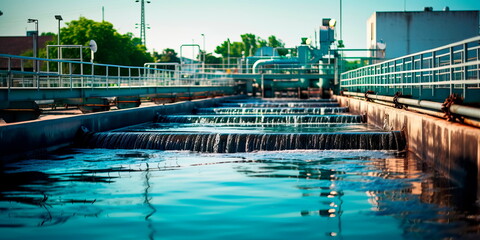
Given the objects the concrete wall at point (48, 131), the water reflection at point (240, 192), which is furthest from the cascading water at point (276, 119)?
the water reflection at point (240, 192)

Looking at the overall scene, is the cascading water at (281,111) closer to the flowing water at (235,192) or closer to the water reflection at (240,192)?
the flowing water at (235,192)

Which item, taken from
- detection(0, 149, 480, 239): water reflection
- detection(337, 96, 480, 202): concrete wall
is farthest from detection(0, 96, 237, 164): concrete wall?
detection(337, 96, 480, 202): concrete wall

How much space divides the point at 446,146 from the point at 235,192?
3.57m

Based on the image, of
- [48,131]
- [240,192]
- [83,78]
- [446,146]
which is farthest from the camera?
[83,78]

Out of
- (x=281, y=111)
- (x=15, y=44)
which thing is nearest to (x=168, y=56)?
(x=15, y=44)

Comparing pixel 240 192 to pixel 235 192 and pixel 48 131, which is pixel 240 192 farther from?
pixel 48 131

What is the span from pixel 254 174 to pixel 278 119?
12.1 metres

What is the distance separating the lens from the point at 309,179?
980 centimetres

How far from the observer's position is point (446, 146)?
9.84 meters

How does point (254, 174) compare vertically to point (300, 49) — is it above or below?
below

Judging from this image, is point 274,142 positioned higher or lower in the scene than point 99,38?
lower

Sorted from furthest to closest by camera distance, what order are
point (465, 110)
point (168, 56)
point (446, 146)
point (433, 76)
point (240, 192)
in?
point (168, 56) → point (433, 76) → point (446, 146) → point (465, 110) → point (240, 192)

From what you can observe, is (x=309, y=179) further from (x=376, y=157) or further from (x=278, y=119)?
(x=278, y=119)

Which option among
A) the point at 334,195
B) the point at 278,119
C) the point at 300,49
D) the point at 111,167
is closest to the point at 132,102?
the point at 278,119
